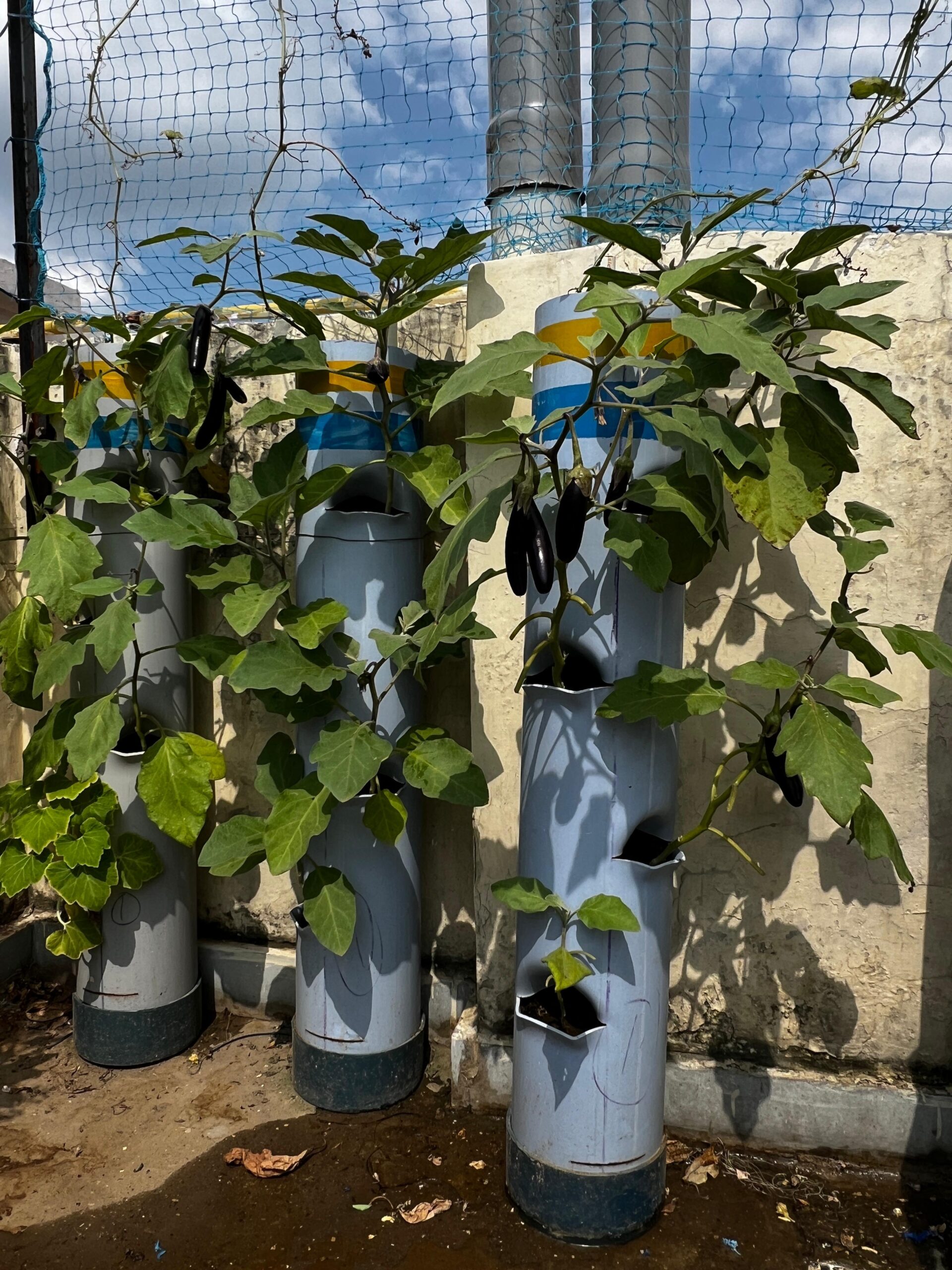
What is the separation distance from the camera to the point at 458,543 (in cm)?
158

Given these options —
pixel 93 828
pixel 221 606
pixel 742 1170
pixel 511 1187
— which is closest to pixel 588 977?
pixel 511 1187

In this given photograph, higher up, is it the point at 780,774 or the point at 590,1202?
the point at 780,774

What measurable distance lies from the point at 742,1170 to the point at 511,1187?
0.56m

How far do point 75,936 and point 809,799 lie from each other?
200 centimetres

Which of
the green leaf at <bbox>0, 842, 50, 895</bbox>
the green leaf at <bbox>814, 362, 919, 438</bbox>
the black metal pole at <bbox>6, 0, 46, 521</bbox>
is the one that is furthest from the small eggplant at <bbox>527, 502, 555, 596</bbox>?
the black metal pole at <bbox>6, 0, 46, 521</bbox>

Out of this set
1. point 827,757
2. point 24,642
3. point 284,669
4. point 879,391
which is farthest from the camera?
point 24,642

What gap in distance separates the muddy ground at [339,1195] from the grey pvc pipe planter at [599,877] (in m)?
0.17

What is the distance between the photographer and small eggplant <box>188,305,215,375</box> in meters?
2.29

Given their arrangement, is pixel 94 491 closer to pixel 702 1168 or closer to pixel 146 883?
pixel 146 883

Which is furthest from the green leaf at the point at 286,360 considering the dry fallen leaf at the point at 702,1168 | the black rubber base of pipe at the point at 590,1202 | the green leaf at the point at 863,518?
the dry fallen leaf at the point at 702,1168

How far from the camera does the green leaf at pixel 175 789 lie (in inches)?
98.6

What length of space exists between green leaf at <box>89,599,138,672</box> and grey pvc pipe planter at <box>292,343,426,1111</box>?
43 cm

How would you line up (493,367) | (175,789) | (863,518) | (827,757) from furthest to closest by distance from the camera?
(175,789) → (863,518) → (827,757) → (493,367)

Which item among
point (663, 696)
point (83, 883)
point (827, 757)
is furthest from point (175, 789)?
point (827, 757)
